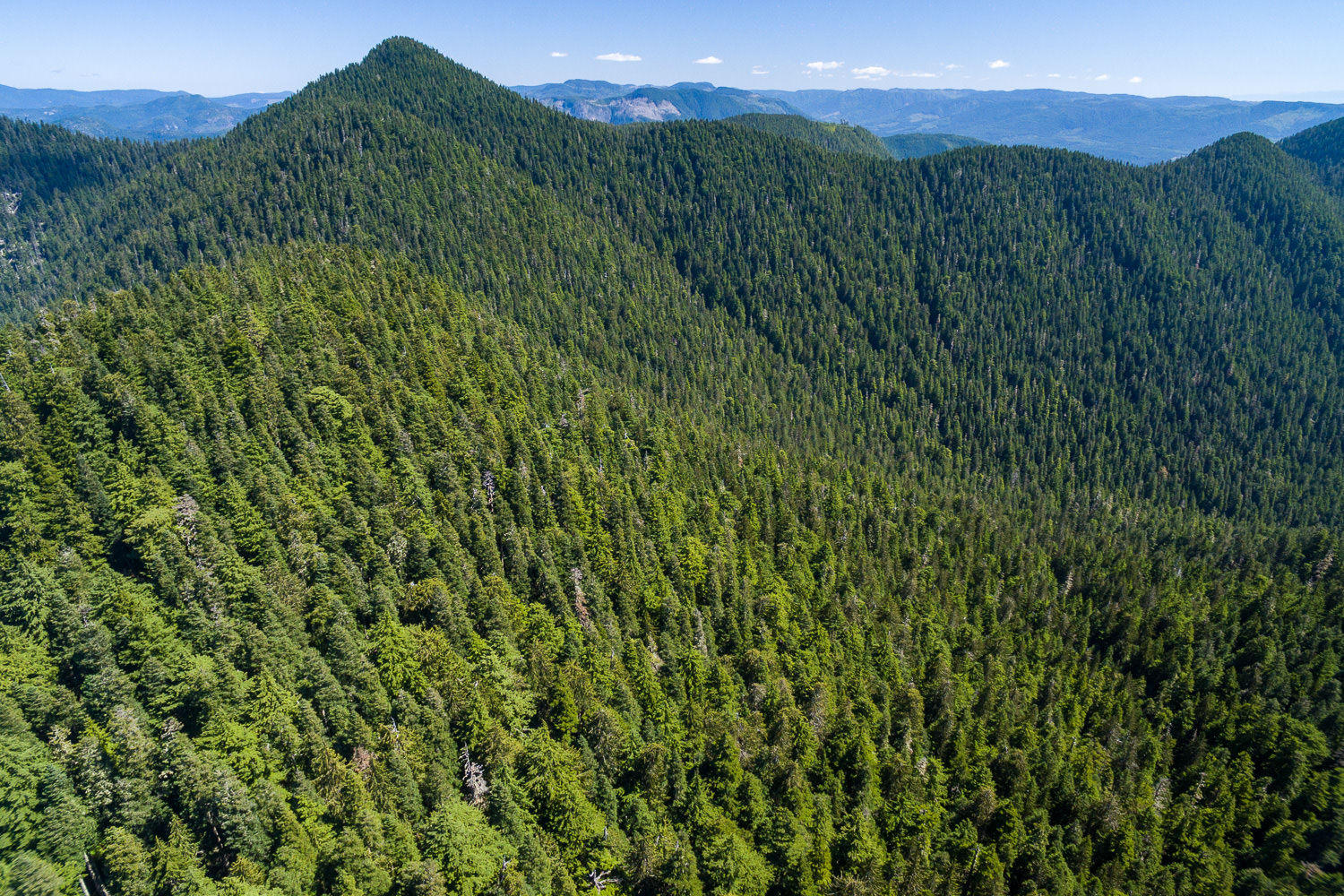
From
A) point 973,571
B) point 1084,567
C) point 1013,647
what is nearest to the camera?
point 1013,647

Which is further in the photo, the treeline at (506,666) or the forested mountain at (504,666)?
the treeline at (506,666)

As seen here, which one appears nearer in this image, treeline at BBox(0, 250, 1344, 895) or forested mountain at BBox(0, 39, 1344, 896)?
forested mountain at BBox(0, 39, 1344, 896)

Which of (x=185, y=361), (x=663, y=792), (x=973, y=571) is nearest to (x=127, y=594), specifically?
(x=185, y=361)

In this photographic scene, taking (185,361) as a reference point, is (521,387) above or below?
below

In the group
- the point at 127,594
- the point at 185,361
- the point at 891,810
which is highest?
the point at 185,361

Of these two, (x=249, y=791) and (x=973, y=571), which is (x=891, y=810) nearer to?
(x=249, y=791)

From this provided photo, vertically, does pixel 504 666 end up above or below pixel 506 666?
above

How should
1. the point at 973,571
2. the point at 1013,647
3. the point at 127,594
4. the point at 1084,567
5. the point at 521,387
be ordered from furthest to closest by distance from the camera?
1. the point at 1084,567
2. the point at 973,571
3. the point at 521,387
4. the point at 1013,647
5. the point at 127,594

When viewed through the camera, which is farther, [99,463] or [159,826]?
[99,463]

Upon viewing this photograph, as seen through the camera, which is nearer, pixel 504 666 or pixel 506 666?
pixel 504 666
